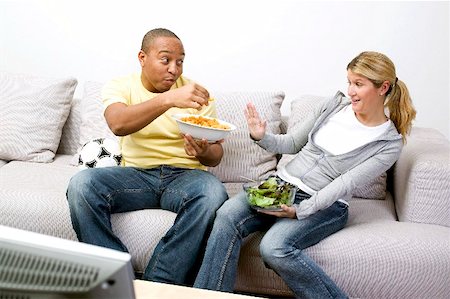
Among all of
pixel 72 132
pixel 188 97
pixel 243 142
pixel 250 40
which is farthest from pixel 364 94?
pixel 72 132

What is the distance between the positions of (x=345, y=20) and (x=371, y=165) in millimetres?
1079

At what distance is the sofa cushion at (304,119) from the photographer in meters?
2.73

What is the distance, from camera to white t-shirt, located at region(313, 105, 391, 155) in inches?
90.2

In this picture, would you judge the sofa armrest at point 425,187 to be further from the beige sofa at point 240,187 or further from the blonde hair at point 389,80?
the blonde hair at point 389,80

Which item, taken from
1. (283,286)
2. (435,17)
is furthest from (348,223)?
(435,17)

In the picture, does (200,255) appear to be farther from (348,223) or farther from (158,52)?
(158,52)

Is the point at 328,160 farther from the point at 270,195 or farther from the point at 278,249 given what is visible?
the point at 278,249

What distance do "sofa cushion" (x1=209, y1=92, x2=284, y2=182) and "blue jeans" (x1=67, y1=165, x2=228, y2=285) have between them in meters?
0.39

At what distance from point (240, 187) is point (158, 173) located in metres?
0.46

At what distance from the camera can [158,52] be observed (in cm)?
247

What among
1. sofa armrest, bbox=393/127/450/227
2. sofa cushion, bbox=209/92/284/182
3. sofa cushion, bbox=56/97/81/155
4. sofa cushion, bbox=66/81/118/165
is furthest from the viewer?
sofa cushion, bbox=56/97/81/155

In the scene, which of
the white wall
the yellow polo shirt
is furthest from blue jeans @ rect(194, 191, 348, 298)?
the white wall

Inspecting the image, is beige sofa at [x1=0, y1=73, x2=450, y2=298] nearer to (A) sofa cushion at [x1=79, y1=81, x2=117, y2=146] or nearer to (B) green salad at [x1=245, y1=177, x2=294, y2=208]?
(A) sofa cushion at [x1=79, y1=81, x2=117, y2=146]

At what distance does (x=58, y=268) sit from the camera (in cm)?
83
